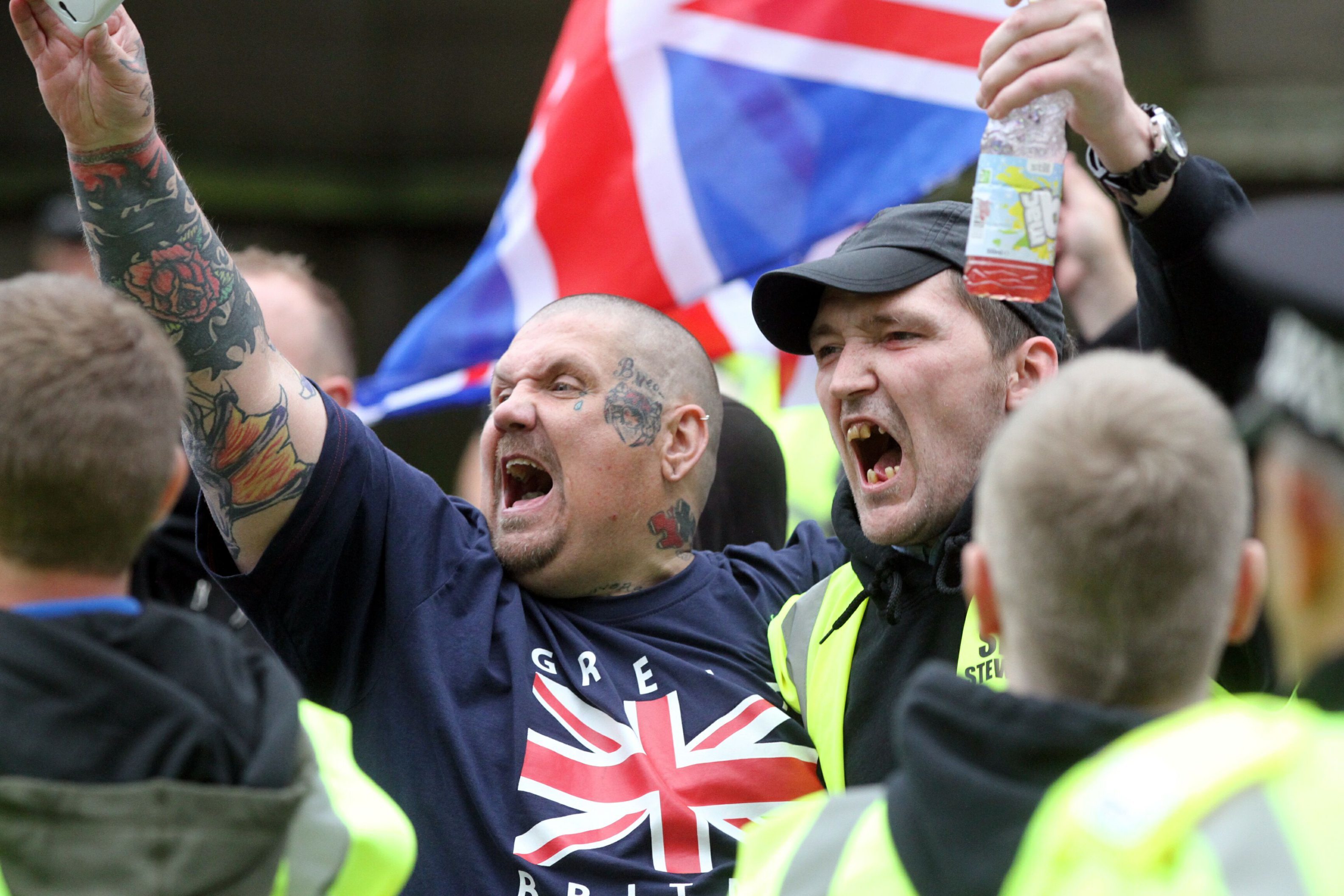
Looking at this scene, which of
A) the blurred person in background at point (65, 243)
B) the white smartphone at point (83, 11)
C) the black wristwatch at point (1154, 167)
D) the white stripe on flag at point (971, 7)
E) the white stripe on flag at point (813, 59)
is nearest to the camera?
the white smartphone at point (83, 11)

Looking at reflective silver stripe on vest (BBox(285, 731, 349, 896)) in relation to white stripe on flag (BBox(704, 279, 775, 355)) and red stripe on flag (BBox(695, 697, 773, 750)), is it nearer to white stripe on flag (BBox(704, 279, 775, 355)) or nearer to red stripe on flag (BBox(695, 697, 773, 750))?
red stripe on flag (BBox(695, 697, 773, 750))

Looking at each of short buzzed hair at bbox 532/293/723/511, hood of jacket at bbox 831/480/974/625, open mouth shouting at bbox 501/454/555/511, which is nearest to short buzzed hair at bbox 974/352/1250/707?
hood of jacket at bbox 831/480/974/625

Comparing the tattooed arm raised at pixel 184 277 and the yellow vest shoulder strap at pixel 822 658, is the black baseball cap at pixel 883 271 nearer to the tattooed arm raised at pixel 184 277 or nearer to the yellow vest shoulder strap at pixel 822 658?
the yellow vest shoulder strap at pixel 822 658

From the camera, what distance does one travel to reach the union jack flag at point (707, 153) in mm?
4367

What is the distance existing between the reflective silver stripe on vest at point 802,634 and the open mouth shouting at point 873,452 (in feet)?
0.85

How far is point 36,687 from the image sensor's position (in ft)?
5.31

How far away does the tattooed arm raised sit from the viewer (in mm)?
2359

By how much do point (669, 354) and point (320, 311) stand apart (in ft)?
5.00

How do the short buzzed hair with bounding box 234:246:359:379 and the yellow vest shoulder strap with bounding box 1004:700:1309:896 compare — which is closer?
the yellow vest shoulder strap with bounding box 1004:700:1309:896

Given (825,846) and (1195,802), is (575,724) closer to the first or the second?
(825,846)

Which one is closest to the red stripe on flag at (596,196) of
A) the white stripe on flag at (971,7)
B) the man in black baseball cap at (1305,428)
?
the white stripe on flag at (971,7)

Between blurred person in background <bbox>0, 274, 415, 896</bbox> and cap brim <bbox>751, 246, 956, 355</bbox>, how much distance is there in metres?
1.36

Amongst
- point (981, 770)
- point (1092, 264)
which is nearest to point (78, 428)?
point (981, 770)

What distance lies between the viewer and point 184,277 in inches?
99.2
